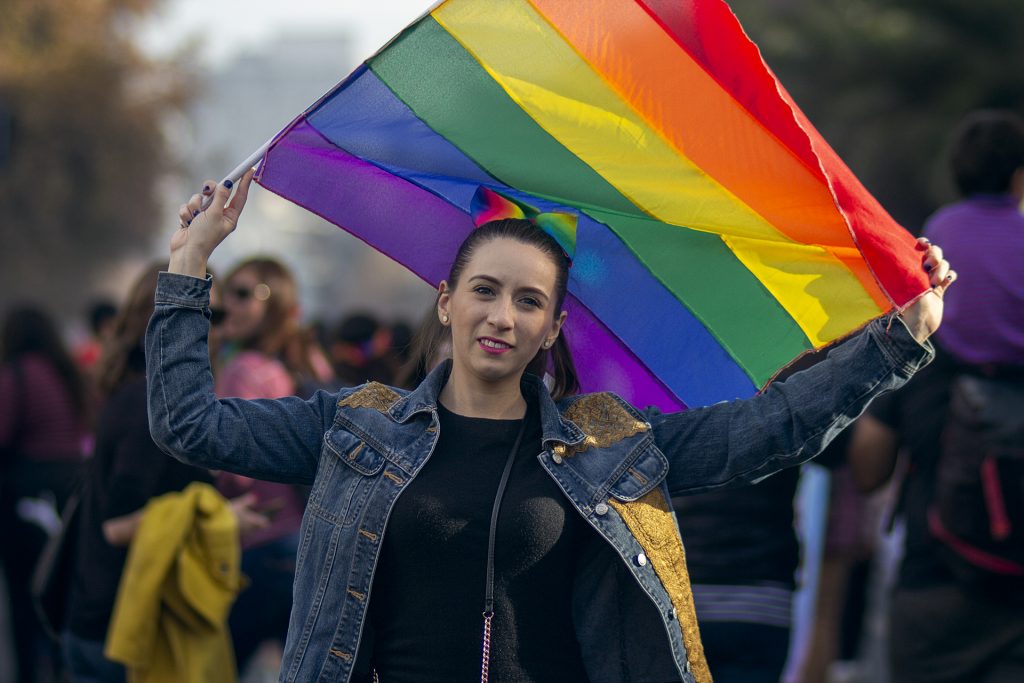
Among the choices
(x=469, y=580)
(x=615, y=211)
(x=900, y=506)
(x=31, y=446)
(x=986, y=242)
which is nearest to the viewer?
(x=469, y=580)

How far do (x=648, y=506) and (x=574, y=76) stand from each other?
1068mm

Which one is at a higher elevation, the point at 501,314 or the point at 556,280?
the point at 556,280

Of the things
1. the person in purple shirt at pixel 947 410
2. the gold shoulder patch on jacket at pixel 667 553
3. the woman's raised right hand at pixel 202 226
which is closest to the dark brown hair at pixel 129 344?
the woman's raised right hand at pixel 202 226

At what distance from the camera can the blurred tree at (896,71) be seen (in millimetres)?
16188

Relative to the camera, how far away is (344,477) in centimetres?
312

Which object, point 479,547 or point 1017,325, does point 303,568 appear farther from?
point 1017,325

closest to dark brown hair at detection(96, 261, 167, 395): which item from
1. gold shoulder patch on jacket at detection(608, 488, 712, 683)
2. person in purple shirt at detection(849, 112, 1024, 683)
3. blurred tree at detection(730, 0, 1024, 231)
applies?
gold shoulder patch on jacket at detection(608, 488, 712, 683)

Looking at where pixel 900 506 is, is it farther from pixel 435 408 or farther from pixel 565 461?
pixel 435 408

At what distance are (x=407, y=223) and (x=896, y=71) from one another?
14764 mm

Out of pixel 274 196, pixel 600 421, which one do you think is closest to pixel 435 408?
pixel 600 421

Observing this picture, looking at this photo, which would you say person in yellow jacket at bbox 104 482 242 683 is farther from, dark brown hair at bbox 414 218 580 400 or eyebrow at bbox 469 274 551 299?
eyebrow at bbox 469 274 551 299

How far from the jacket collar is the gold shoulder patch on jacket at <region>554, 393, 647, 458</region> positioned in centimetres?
2

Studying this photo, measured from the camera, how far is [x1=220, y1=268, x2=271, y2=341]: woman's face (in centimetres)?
642

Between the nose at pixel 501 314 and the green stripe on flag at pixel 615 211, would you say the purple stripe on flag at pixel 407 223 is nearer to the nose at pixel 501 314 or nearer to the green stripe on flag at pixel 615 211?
the green stripe on flag at pixel 615 211
